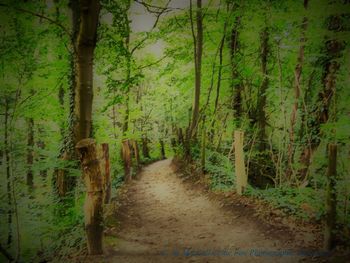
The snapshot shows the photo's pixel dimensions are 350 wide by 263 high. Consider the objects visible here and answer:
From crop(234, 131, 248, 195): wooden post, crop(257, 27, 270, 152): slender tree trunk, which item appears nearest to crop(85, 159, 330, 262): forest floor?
crop(234, 131, 248, 195): wooden post

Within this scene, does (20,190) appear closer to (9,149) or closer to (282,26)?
(9,149)

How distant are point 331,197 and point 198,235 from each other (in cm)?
272

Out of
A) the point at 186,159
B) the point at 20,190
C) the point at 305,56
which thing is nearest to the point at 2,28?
the point at 20,190

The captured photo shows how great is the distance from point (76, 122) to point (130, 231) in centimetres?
273

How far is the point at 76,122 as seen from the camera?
567 centimetres

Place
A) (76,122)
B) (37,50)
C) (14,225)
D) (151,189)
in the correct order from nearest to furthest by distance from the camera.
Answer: (76,122)
(14,225)
(37,50)
(151,189)

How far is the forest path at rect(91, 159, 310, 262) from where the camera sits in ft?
15.4

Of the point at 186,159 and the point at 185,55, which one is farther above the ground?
the point at 185,55

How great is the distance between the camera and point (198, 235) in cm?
565

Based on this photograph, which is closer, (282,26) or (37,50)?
(282,26)

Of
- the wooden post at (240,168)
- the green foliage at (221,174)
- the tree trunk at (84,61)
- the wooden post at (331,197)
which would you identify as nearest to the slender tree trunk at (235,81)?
the green foliage at (221,174)

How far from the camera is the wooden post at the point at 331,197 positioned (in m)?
4.00

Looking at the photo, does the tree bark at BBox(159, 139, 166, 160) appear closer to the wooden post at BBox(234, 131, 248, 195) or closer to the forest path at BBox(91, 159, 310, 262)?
the forest path at BBox(91, 159, 310, 262)

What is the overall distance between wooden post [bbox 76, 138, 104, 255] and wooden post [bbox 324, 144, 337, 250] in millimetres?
3624
